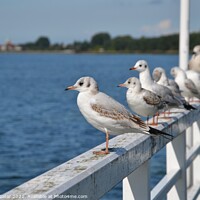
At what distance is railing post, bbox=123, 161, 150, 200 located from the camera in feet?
11.3

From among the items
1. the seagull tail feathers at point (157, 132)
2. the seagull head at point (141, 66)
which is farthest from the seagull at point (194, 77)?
the seagull tail feathers at point (157, 132)

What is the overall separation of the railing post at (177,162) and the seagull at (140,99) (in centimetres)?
46

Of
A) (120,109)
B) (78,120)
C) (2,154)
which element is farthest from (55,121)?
(120,109)

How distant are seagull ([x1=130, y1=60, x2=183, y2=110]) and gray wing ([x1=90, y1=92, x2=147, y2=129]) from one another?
6.75 feet

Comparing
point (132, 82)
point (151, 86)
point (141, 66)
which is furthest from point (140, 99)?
point (141, 66)

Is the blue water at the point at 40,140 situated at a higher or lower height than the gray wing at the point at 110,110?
lower

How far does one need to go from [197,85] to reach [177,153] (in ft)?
12.2

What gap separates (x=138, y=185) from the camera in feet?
11.4

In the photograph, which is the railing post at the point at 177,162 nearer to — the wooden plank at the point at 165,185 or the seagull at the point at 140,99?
the wooden plank at the point at 165,185

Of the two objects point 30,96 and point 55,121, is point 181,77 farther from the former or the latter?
point 30,96

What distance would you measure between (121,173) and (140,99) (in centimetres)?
215

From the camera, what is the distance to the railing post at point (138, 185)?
3.45 metres

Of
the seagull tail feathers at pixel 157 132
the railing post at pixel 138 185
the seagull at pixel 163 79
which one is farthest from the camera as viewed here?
the seagull at pixel 163 79

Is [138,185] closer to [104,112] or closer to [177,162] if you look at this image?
[104,112]
